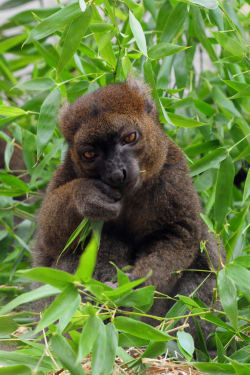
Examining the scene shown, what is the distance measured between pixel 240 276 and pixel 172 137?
1927mm

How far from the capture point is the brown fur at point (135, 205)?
3.47m

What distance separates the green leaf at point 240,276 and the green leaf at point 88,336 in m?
0.67

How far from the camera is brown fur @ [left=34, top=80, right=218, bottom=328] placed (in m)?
3.47

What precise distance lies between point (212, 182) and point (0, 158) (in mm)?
2744

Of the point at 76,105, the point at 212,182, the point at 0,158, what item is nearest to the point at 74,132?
the point at 76,105

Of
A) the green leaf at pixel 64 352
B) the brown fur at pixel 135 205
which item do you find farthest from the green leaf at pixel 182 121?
the green leaf at pixel 64 352

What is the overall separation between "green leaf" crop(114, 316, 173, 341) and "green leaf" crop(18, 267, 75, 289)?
1.22 feet

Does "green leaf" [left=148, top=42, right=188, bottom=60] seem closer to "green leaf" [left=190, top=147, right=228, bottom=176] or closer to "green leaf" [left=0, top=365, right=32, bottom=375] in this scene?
"green leaf" [left=190, top=147, right=228, bottom=176]

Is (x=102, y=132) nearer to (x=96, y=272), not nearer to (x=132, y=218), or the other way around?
(x=132, y=218)

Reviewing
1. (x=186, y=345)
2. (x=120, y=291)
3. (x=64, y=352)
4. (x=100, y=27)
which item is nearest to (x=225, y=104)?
(x=100, y=27)

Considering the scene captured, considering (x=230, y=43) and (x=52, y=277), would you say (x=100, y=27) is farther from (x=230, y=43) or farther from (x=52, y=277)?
(x=52, y=277)

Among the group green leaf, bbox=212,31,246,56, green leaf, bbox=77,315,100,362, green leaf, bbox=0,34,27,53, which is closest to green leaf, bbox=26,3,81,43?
green leaf, bbox=212,31,246,56

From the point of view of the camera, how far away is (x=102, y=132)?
11.0 ft

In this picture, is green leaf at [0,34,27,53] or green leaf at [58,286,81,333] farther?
green leaf at [0,34,27,53]
